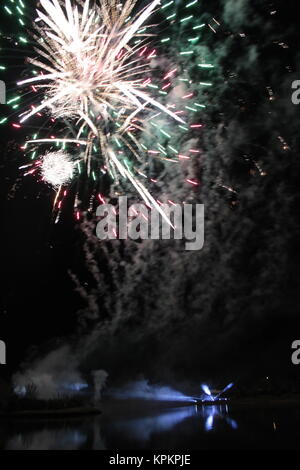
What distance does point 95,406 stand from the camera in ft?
138

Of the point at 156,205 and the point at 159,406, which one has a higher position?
the point at 156,205

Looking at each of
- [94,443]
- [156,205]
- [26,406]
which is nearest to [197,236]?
[156,205]

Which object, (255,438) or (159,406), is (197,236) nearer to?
(255,438)

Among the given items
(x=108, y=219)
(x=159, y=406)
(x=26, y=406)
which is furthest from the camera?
(x=159, y=406)
